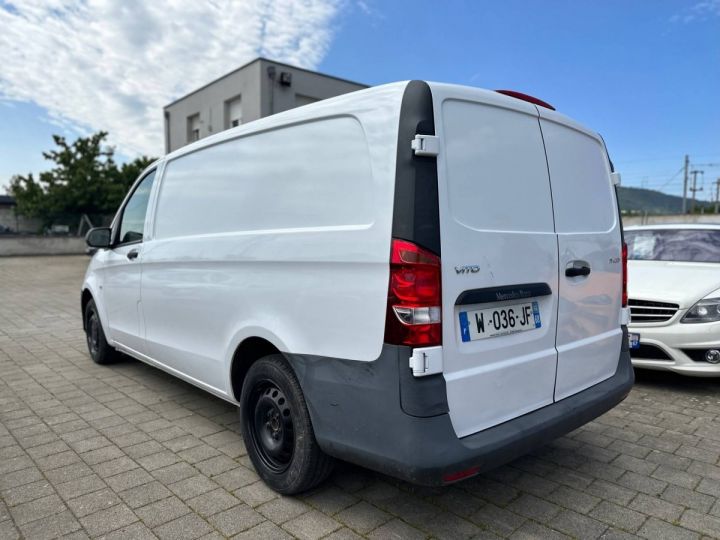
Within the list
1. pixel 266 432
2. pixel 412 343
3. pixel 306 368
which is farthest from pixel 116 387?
pixel 412 343

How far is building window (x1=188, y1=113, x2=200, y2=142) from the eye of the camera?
1084 inches

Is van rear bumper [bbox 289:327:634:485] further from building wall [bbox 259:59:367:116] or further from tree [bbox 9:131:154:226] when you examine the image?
tree [bbox 9:131:154:226]

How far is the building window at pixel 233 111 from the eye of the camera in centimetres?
2465

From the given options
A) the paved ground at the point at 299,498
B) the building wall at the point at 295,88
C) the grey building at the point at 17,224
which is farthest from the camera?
the grey building at the point at 17,224

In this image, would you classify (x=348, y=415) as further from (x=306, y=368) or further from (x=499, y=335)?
(x=499, y=335)

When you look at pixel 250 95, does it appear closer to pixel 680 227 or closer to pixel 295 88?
pixel 295 88

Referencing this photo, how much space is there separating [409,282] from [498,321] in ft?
1.76

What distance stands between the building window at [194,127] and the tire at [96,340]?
2362 cm

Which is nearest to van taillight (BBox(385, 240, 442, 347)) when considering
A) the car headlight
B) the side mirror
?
Result: the car headlight

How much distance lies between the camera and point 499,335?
233 centimetres

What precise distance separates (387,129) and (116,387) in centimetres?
380

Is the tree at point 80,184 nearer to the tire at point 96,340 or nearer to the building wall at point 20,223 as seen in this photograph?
the building wall at point 20,223

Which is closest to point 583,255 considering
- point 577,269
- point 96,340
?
point 577,269

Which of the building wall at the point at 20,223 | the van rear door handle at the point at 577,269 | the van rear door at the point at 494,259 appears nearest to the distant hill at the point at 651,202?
the van rear door handle at the point at 577,269
